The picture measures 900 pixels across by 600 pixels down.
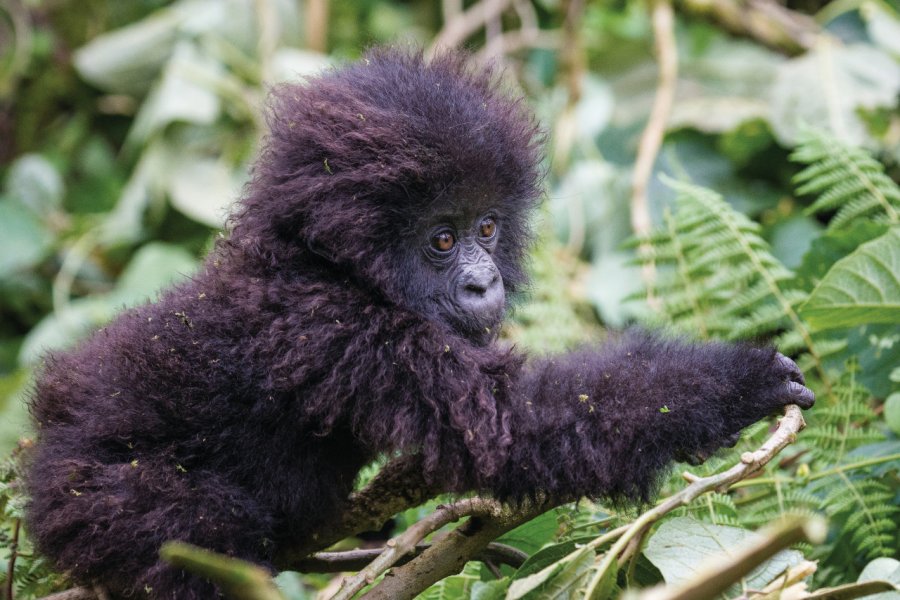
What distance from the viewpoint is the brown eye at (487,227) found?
2.31m

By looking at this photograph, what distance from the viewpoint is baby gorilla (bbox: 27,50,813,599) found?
190 centimetres

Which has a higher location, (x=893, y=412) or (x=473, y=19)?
(x=473, y=19)

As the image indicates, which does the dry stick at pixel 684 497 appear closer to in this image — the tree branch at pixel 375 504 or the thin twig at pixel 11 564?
the tree branch at pixel 375 504

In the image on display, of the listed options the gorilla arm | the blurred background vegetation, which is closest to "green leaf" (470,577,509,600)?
the gorilla arm

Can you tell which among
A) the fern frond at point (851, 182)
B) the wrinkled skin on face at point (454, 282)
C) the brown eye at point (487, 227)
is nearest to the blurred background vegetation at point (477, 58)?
the fern frond at point (851, 182)

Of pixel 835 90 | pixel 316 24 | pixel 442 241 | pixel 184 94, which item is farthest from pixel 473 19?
pixel 442 241

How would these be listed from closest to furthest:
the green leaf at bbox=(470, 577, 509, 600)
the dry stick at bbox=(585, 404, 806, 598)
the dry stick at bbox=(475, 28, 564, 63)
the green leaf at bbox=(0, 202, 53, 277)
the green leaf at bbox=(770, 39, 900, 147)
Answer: the dry stick at bbox=(585, 404, 806, 598) < the green leaf at bbox=(470, 577, 509, 600) < the green leaf at bbox=(770, 39, 900, 147) < the green leaf at bbox=(0, 202, 53, 277) < the dry stick at bbox=(475, 28, 564, 63)

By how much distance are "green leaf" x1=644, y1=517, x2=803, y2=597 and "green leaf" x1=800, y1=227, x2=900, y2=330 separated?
1.98ft

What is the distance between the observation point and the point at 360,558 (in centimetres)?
216

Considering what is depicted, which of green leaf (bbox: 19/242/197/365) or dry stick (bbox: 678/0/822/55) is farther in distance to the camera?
dry stick (bbox: 678/0/822/55)

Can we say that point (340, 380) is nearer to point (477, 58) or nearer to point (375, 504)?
point (375, 504)

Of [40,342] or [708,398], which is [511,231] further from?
[40,342]

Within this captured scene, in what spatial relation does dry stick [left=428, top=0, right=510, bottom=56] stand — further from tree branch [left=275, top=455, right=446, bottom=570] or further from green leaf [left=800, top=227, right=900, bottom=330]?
tree branch [left=275, top=455, right=446, bottom=570]

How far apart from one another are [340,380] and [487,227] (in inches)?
22.9
